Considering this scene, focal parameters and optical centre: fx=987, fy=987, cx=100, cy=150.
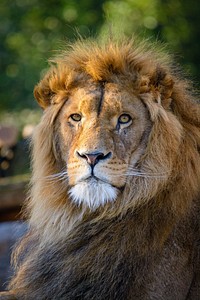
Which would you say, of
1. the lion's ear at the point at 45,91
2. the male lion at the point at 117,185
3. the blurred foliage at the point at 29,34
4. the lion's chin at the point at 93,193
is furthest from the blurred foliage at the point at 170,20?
the lion's chin at the point at 93,193

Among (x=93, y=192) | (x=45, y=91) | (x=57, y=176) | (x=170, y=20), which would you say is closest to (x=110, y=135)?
(x=93, y=192)

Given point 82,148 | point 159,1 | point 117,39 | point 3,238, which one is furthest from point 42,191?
point 159,1

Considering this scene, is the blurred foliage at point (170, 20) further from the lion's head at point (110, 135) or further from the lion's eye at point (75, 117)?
the lion's eye at point (75, 117)

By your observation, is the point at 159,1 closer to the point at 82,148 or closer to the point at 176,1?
the point at 176,1

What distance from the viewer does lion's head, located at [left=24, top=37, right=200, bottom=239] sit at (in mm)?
5262

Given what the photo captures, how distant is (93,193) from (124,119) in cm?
46

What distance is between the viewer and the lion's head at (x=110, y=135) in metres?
5.26

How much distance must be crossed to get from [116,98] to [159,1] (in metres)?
8.21

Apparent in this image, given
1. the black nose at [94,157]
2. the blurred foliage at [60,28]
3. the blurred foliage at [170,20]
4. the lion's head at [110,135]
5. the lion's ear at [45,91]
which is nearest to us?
the black nose at [94,157]

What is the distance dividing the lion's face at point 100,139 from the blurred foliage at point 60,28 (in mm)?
6923

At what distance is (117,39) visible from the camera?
5.83 metres

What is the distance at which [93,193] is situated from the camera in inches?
205

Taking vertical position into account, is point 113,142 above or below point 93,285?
above

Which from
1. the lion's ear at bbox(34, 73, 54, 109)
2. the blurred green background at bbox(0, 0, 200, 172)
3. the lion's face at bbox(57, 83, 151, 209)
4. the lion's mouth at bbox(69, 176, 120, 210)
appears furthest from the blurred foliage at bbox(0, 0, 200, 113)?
the lion's mouth at bbox(69, 176, 120, 210)
